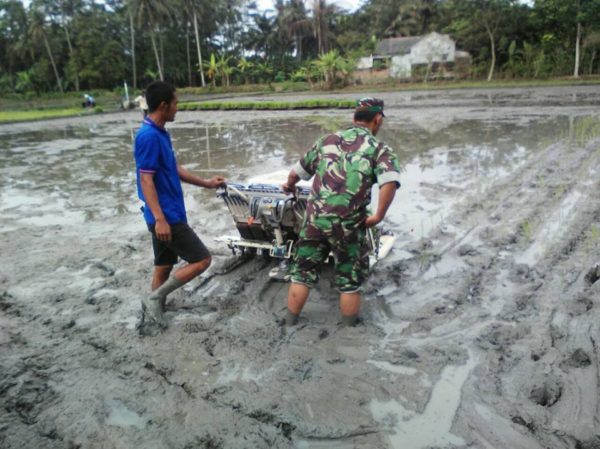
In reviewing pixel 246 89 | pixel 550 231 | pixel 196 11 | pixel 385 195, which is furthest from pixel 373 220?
pixel 196 11

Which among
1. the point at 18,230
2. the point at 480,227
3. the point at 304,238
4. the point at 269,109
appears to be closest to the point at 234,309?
the point at 304,238

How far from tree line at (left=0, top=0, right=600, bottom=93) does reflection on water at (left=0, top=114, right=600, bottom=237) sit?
866 inches

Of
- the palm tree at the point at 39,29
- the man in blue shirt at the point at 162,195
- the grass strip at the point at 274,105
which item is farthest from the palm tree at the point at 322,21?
the man in blue shirt at the point at 162,195

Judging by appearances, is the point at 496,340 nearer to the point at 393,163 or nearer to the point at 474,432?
the point at 474,432

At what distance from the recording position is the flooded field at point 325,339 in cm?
237

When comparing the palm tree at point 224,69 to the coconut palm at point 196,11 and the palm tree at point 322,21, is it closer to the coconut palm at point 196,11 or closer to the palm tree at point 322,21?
the coconut palm at point 196,11

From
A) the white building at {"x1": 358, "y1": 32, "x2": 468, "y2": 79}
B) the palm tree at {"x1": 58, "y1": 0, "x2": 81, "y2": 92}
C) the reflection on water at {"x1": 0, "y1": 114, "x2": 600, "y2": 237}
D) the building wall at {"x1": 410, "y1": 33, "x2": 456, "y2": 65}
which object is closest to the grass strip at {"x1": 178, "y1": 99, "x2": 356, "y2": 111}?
the reflection on water at {"x1": 0, "y1": 114, "x2": 600, "y2": 237}

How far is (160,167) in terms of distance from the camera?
10.2ft

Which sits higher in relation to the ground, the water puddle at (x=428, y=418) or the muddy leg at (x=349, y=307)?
the muddy leg at (x=349, y=307)

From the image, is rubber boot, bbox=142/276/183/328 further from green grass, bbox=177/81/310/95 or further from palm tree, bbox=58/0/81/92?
palm tree, bbox=58/0/81/92

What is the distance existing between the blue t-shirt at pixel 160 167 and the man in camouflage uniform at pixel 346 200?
892 millimetres

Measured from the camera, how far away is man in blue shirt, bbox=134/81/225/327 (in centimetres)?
301

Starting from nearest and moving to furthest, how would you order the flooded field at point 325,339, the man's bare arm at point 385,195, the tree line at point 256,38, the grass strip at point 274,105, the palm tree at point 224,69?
the flooded field at point 325,339 → the man's bare arm at point 385,195 → the grass strip at point 274,105 → the tree line at point 256,38 → the palm tree at point 224,69

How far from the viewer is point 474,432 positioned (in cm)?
228
